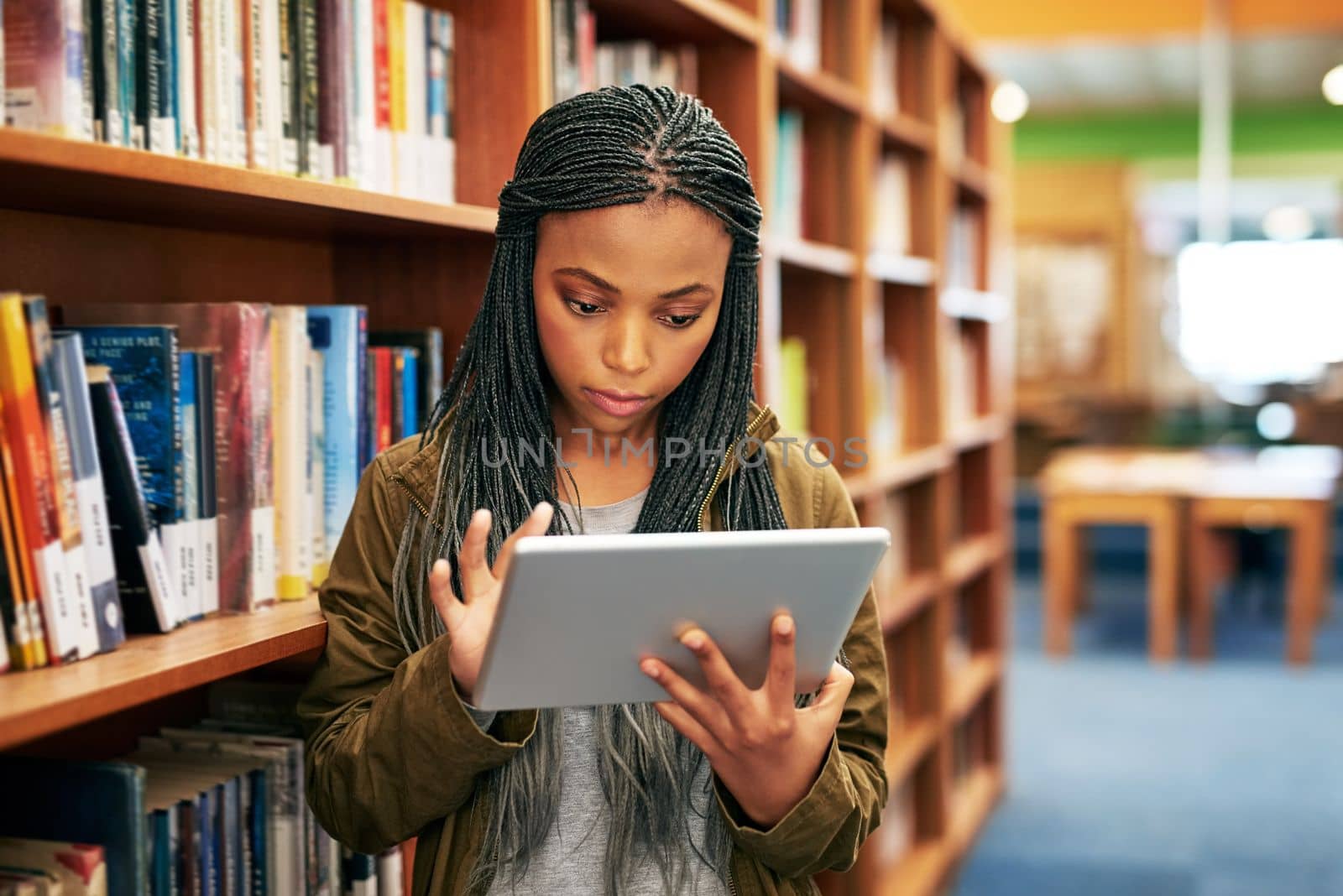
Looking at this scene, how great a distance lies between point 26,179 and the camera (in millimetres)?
983

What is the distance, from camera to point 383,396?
55.5 inches

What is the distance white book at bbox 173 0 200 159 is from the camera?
3.73 feet

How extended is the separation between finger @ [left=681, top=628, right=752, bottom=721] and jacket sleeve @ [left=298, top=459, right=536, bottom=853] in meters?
0.18

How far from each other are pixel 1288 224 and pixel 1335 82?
15.2 feet

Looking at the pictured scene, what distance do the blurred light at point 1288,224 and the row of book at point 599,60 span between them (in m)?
11.3

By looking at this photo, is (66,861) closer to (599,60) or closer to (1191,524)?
(599,60)

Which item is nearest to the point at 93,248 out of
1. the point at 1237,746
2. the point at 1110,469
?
the point at 1237,746

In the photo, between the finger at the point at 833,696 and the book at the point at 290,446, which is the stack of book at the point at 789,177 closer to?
the book at the point at 290,446

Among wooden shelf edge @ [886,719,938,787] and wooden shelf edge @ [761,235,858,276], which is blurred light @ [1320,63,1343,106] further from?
wooden shelf edge @ [761,235,858,276]

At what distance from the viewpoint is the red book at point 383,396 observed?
4.58 ft

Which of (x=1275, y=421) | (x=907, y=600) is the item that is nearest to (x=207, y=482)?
(x=907, y=600)

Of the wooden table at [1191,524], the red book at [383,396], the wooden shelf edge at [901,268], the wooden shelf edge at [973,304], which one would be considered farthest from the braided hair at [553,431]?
the wooden table at [1191,524]

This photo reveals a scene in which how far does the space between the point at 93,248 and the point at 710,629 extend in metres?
0.76

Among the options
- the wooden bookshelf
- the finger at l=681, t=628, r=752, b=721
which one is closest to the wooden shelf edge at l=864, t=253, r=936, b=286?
the wooden bookshelf
